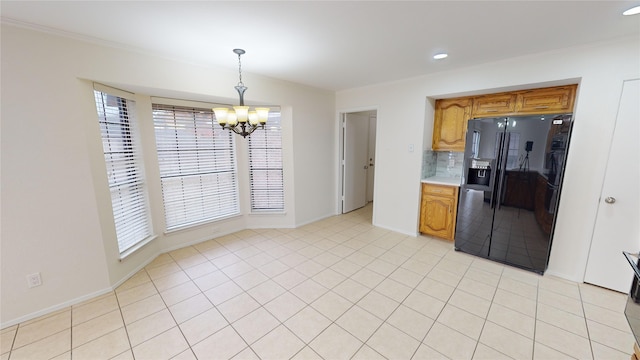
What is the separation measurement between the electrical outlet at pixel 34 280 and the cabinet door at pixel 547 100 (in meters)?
5.28

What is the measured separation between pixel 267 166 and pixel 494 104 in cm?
338

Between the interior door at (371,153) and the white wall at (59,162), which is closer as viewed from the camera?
the white wall at (59,162)

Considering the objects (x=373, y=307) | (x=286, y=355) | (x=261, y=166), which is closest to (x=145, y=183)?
(x=261, y=166)

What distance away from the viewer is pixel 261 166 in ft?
13.1

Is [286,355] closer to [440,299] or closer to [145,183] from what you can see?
[440,299]

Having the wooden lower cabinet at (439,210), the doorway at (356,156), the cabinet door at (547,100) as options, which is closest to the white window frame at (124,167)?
the doorway at (356,156)

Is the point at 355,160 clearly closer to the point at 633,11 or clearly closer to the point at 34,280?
the point at 633,11

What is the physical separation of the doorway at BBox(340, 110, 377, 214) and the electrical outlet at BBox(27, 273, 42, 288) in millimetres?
4066

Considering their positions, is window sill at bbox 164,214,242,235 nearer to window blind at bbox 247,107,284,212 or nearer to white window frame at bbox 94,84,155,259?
white window frame at bbox 94,84,155,259

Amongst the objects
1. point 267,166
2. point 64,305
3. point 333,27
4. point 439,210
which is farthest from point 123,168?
Result: point 439,210

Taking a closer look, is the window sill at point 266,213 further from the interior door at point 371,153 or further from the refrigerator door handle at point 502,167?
the refrigerator door handle at point 502,167

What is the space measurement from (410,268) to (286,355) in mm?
1775

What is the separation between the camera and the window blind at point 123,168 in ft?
8.20

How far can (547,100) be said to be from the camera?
2816 millimetres
